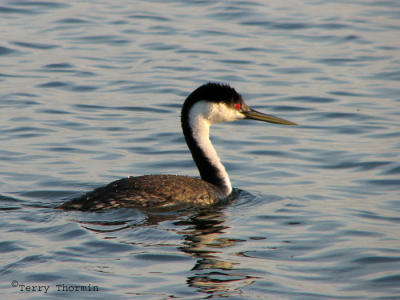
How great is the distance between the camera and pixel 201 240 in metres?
8.75

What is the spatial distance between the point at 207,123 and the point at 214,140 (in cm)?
228

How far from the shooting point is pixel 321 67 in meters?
16.5

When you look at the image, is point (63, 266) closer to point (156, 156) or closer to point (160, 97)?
point (156, 156)

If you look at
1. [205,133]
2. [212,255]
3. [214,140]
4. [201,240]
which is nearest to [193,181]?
[205,133]

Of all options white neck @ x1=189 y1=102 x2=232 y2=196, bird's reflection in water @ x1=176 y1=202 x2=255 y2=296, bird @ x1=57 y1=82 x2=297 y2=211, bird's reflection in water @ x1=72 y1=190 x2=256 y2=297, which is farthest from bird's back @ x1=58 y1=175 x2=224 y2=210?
white neck @ x1=189 y1=102 x2=232 y2=196

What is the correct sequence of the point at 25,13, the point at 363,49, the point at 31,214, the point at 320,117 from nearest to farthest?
the point at 31,214, the point at 320,117, the point at 363,49, the point at 25,13

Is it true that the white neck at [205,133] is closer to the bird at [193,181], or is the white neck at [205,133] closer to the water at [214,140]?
the bird at [193,181]

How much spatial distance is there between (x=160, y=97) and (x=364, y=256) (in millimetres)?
7017

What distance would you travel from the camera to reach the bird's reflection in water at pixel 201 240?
7645mm

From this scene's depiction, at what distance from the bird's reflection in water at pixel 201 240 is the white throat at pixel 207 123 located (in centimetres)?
54

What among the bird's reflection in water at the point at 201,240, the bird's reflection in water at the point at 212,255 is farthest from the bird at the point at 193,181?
the bird's reflection in water at the point at 212,255

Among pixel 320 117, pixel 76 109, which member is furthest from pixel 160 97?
pixel 320 117

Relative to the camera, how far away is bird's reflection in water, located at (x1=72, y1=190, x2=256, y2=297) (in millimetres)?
7645

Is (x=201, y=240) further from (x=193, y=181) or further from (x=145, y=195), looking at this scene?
(x=193, y=181)
